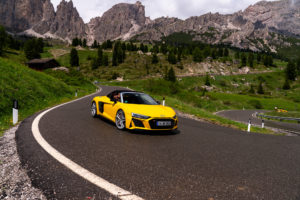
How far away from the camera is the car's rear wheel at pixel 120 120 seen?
6.93 meters

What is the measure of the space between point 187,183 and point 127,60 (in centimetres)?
13246

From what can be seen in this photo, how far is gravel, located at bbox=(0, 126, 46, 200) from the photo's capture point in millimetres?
2600

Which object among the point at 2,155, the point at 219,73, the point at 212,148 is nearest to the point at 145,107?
the point at 212,148

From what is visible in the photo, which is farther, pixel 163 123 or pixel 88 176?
pixel 163 123

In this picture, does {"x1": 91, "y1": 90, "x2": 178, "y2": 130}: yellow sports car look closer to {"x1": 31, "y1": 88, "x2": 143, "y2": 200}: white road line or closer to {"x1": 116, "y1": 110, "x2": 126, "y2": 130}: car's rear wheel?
{"x1": 116, "y1": 110, "x2": 126, "y2": 130}: car's rear wheel

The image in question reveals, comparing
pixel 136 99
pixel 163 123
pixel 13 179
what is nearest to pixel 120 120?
pixel 136 99

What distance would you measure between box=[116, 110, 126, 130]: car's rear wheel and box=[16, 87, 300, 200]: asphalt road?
0.62 meters

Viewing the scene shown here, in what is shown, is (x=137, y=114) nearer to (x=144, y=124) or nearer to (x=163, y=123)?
(x=144, y=124)

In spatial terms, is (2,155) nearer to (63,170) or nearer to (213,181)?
(63,170)

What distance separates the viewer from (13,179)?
303 cm

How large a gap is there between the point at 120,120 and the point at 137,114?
2.81ft

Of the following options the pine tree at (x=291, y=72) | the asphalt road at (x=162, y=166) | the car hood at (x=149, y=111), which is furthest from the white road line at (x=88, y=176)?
the pine tree at (x=291, y=72)

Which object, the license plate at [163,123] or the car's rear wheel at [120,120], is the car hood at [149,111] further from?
the car's rear wheel at [120,120]

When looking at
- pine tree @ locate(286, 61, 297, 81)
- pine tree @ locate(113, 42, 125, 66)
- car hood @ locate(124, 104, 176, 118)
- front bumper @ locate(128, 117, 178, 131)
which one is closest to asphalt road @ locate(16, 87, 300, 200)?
front bumper @ locate(128, 117, 178, 131)
